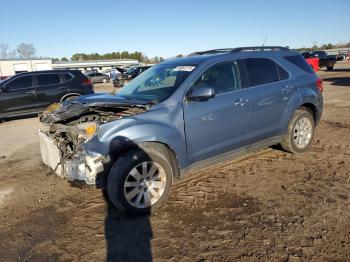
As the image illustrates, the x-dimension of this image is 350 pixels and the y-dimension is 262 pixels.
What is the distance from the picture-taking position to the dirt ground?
11.0 feet

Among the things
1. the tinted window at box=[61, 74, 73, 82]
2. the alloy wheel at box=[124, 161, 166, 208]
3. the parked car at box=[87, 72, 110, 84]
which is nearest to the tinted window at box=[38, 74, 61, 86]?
the tinted window at box=[61, 74, 73, 82]

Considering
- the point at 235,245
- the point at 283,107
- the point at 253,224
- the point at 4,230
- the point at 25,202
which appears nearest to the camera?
the point at 235,245

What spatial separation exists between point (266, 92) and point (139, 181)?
2.46 m

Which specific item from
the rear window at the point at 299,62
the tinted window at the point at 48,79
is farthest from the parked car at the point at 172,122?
the tinted window at the point at 48,79

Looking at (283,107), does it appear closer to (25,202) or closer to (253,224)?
(253,224)

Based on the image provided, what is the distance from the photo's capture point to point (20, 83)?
11.8m

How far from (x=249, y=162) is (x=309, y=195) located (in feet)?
5.03

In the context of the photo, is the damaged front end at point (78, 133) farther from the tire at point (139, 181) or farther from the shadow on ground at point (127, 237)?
the shadow on ground at point (127, 237)

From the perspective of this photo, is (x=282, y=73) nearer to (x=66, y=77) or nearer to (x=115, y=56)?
(x=66, y=77)

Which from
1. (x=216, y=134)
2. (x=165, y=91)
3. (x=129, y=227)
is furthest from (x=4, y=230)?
(x=216, y=134)

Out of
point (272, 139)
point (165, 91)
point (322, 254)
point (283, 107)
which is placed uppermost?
point (165, 91)

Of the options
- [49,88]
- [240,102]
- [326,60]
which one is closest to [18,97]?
[49,88]

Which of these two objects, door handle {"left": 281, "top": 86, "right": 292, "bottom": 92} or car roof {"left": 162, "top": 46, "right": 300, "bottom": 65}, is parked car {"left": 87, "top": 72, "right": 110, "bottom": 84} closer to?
car roof {"left": 162, "top": 46, "right": 300, "bottom": 65}

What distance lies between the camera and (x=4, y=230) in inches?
158
